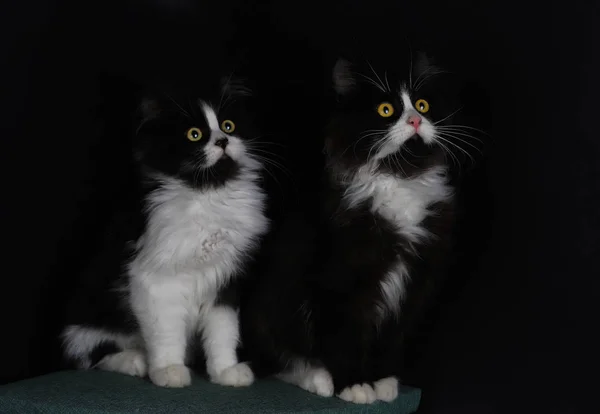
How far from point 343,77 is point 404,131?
30 centimetres

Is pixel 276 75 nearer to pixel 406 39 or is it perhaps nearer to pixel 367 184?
pixel 406 39

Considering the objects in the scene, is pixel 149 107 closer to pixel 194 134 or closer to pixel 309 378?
pixel 194 134

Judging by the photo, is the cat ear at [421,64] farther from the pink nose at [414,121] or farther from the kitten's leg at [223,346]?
the kitten's leg at [223,346]

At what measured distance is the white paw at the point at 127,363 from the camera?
228cm

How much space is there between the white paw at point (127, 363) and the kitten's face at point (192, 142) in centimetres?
61

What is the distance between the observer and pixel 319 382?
A: 7.02ft

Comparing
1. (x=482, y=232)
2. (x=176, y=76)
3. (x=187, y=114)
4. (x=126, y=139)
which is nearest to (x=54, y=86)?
(x=126, y=139)

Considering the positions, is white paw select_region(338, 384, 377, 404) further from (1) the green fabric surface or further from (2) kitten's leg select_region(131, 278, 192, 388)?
(2) kitten's leg select_region(131, 278, 192, 388)

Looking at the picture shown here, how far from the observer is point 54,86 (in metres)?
2.64

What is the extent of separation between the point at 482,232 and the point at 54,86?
1.63 meters

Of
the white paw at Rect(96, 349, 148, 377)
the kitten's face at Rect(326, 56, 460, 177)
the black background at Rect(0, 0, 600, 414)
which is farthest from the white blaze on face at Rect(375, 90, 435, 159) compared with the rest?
the white paw at Rect(96, 349, 148, 377)

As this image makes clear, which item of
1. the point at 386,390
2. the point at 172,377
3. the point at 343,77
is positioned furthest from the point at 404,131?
the point at 172,377

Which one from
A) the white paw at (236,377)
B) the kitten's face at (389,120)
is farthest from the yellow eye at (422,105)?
the white paw at (236,377)

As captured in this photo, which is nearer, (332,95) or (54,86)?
(332,95)
